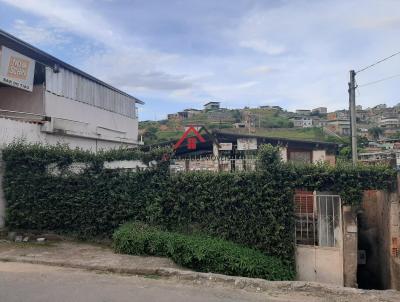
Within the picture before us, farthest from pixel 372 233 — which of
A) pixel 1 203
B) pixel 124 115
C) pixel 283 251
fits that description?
pixel 124 115

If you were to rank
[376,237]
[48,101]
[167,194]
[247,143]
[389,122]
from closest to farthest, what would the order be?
[167,194] → [376,237] → [48,101] → [247,143] → [389,122]

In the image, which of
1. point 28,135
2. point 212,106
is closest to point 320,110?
point 212,106

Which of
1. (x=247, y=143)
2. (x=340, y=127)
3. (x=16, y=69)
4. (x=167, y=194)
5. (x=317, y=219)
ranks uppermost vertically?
(x=340, y=127)

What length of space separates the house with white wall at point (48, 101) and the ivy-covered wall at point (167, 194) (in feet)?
6.05

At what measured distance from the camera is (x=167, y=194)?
35.3ft

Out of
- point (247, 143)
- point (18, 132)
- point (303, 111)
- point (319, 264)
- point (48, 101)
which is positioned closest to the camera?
point (319, 264)

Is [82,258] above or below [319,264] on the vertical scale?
above

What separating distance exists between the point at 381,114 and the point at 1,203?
41645 millimetres

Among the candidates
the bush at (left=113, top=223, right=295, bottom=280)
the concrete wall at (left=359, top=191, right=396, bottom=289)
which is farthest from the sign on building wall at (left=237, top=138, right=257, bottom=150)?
the bush at (left=113, top=223, right=295, bottom=280)

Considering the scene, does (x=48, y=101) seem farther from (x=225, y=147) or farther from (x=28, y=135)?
(x=225, y=147)

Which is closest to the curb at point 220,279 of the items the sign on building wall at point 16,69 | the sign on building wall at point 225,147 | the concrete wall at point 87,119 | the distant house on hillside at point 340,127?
the concrete wall at point 87,119

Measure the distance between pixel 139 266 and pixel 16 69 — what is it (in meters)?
10.2

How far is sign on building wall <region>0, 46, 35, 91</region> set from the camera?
14219 mm

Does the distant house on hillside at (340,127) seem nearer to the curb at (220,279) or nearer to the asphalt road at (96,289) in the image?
the curb at (220,279)
